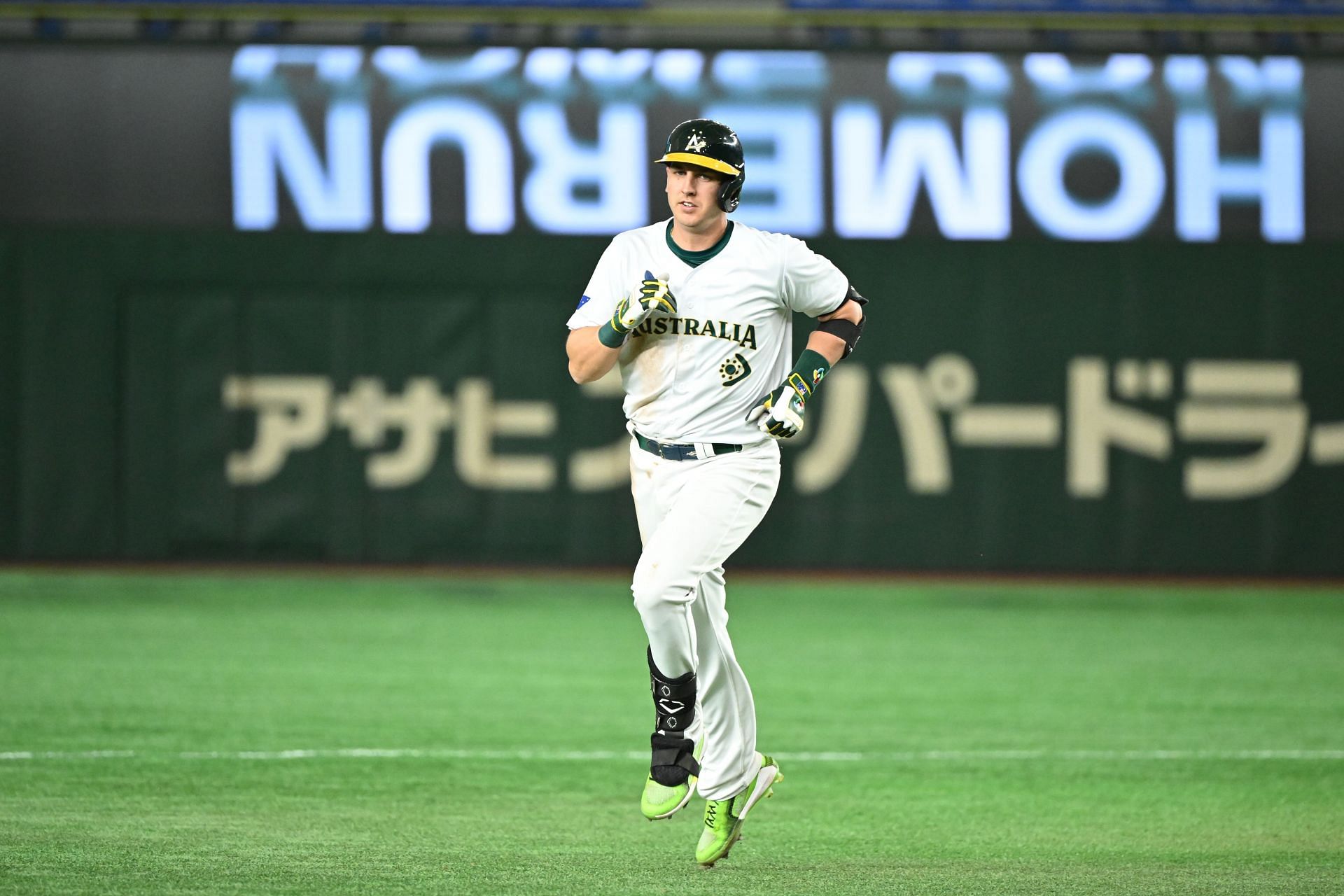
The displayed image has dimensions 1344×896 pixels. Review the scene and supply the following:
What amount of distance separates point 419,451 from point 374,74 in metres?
2.86

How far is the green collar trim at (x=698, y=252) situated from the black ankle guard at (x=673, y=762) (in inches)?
56.7

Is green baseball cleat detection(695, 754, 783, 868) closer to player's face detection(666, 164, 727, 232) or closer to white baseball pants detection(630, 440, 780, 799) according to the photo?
white baseball pants detection(630, 440, 780, 799)

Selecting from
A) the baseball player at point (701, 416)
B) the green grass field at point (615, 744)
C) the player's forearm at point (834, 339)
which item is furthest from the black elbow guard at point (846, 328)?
the green grass field at point (615, 744)

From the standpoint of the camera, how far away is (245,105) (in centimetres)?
1391

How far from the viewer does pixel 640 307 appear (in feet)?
17.4

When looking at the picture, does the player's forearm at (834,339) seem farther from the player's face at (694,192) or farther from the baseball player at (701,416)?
the player's face at (694,192)

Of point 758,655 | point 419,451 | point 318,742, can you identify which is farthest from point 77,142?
point 318,742

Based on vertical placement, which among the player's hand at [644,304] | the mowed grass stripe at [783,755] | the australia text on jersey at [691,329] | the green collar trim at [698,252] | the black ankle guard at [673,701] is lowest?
the mowed grass stripe at [783,755]

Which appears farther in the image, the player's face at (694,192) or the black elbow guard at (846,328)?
the black elbow guard at (846,328)

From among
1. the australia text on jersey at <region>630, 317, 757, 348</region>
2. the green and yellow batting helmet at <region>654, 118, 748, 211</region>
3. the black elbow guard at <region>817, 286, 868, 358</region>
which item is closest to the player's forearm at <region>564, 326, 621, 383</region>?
the australia text on jersey at <region>630, 317, 757, 348</region>

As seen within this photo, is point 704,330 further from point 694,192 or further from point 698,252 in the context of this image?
point 694,192

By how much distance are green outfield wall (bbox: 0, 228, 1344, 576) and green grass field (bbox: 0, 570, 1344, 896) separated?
101 centimetres

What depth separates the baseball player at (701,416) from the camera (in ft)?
17.9

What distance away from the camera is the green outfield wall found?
13859 mm
